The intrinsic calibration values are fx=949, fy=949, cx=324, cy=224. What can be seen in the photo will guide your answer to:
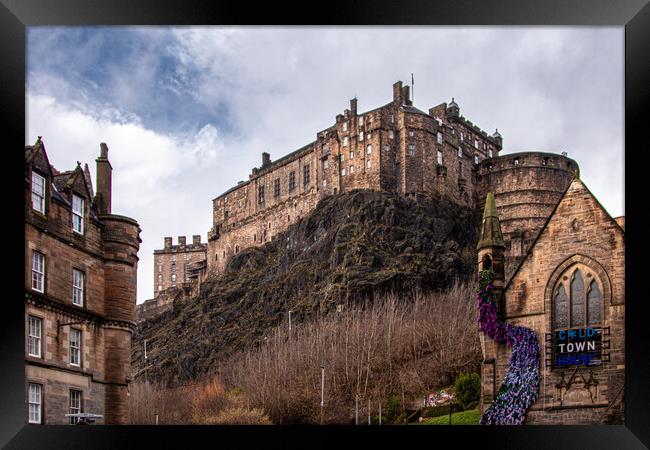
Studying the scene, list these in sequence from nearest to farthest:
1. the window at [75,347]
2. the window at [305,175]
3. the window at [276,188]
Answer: the window at [75,347]
the window at [305,175]
the window at [276,188]

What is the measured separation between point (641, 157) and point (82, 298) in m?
14.7

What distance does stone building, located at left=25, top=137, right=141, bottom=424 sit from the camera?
21.8m

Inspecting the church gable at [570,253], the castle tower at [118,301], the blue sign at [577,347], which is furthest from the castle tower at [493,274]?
the castle tower at [118,301]

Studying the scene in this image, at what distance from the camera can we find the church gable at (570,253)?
2102 centimetres

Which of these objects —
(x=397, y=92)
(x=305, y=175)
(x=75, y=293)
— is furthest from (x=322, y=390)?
(x=305, y=175)

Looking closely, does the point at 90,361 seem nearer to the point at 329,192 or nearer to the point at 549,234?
the point at 549,234

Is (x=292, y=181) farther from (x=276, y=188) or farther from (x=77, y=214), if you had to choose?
(x=77, y=214)

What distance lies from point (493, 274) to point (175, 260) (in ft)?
255

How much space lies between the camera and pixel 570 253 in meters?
21.7

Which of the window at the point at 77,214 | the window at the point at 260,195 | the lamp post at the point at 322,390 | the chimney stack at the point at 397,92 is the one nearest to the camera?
the window at the point at 77,214

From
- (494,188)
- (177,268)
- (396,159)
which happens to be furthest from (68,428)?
(177,268)

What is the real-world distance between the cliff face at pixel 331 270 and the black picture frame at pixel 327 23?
39847mm

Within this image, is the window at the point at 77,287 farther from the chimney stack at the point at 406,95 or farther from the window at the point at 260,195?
the window at the point at 260,195

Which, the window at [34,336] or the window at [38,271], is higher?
the window at [38,271]
